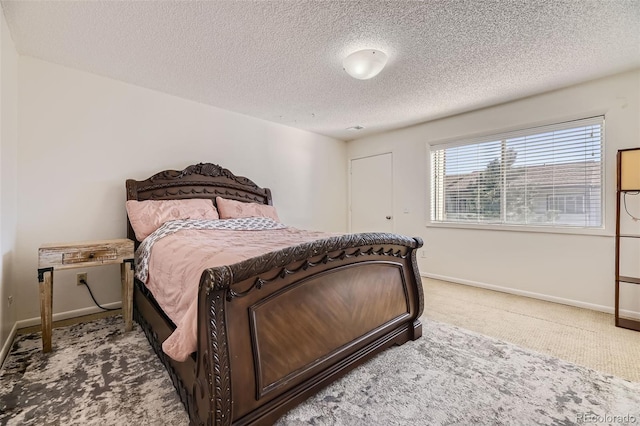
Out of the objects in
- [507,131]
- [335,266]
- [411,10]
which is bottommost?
[335,266]

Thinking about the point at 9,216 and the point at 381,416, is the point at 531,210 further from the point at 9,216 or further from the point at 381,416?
the point at 9,216

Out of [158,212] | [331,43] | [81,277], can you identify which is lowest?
[81,277]

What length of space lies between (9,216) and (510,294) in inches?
195

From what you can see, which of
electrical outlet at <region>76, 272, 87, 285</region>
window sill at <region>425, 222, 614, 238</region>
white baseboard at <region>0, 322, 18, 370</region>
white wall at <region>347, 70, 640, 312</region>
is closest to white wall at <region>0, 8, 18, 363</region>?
white baseboard at <region>0, 322, 18, 370</region>

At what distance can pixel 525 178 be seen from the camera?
333cm

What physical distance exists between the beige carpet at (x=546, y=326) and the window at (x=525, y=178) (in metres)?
0.94

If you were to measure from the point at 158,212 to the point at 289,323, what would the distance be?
1988mm

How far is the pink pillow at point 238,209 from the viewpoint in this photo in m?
3.20

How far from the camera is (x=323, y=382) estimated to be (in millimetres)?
1547

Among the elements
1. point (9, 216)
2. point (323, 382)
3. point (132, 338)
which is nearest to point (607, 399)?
point (323, 382)

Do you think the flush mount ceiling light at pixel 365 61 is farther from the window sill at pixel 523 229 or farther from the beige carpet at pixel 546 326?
the window sill at pixel 523 229

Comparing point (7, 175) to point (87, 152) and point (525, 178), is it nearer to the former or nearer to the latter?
point (87, 152)

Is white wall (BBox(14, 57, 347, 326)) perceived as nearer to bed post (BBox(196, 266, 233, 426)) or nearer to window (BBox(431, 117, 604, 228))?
bed post (BBox(196, 266, 233, 426))

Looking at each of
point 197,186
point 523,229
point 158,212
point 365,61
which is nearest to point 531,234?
point 523,229
